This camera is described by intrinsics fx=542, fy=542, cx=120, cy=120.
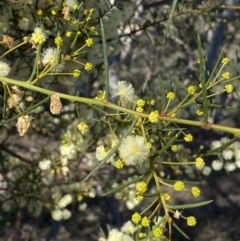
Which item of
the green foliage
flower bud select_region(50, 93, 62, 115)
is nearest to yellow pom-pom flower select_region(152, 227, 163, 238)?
the green foliage

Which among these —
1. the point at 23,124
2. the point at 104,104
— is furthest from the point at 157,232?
the point at 23,124

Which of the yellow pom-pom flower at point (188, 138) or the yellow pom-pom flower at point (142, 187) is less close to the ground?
the yellow pom-pom flower at point (188, 138)

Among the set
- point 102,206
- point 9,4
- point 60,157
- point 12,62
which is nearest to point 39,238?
point 102,206

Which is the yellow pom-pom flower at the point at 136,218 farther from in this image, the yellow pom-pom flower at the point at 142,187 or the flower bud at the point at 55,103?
the flower bud at the point at 55,103

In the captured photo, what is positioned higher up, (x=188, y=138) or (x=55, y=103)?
(x=55, y=103)

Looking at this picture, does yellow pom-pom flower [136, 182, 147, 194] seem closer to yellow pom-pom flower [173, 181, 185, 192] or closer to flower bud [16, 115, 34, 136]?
yellow pom-pom flower [173, 181, 185, 192]

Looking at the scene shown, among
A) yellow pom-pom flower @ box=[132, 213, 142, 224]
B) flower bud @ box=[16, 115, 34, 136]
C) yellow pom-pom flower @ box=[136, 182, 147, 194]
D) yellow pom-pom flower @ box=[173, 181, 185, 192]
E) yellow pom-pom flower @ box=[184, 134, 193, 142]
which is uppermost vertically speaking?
flower bud @ box=[16, 115, 34, 136]

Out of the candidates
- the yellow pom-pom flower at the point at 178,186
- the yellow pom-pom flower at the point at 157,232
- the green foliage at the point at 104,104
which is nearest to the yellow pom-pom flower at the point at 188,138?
the green foliage at the point at 104,104

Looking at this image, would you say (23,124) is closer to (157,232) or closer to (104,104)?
(104,104)

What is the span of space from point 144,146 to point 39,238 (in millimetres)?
4985

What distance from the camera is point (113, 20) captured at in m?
2.14

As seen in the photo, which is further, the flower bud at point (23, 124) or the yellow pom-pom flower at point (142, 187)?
the flower bud at point (23, 124)

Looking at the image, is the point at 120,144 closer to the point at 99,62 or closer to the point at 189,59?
the point at 99,62

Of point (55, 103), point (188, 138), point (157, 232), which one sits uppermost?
point (55, 103)
